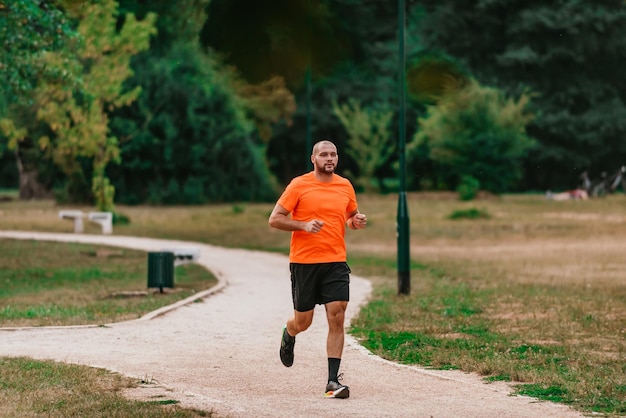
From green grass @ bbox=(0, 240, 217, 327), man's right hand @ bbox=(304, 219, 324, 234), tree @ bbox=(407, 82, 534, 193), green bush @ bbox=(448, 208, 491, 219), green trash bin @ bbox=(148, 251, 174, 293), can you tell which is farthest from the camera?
tree @ bbox=(407, 82, 534, 193)

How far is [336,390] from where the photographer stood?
9.12 meters

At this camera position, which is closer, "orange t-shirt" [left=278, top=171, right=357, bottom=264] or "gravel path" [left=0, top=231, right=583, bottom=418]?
"gravel path" [left=0, top=231, right=583, bottom=418]

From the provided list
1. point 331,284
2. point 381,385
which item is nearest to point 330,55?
point 331,284

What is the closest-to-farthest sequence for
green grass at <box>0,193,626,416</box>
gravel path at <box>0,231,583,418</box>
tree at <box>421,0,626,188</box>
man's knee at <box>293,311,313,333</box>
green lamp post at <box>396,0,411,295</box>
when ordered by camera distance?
1. gravel path at <box>0,231,583,418</box>
2. man's knee at <box>293,311,313,333</box>
3. green grass at <box>0,193,626,416</box>
4. green lamp post at <box>396,0,411,295</box>
5. tree at <box>421,0,626,188</box>

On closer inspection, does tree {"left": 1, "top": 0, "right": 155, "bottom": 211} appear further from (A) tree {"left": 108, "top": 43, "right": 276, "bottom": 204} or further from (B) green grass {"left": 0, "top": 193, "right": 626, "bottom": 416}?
(A) tree {"left": 108, "top": 43, "right": 276, "bottom": 204}

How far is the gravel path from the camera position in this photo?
28.5ft

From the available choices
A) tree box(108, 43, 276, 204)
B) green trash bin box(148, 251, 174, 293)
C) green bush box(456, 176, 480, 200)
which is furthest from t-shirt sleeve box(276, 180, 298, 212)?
green bush box(456, 176, 480, 200)

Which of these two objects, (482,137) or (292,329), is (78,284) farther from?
(482,137)

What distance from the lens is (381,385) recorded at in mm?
9836

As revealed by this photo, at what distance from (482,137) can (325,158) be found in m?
56.7

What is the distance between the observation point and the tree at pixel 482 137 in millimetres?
65312

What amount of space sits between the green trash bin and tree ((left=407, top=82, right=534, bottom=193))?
1814 inches

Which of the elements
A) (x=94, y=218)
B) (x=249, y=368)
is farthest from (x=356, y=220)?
(x=94, y=218)

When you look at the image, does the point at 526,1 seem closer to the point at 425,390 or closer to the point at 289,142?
the point at 289,142
